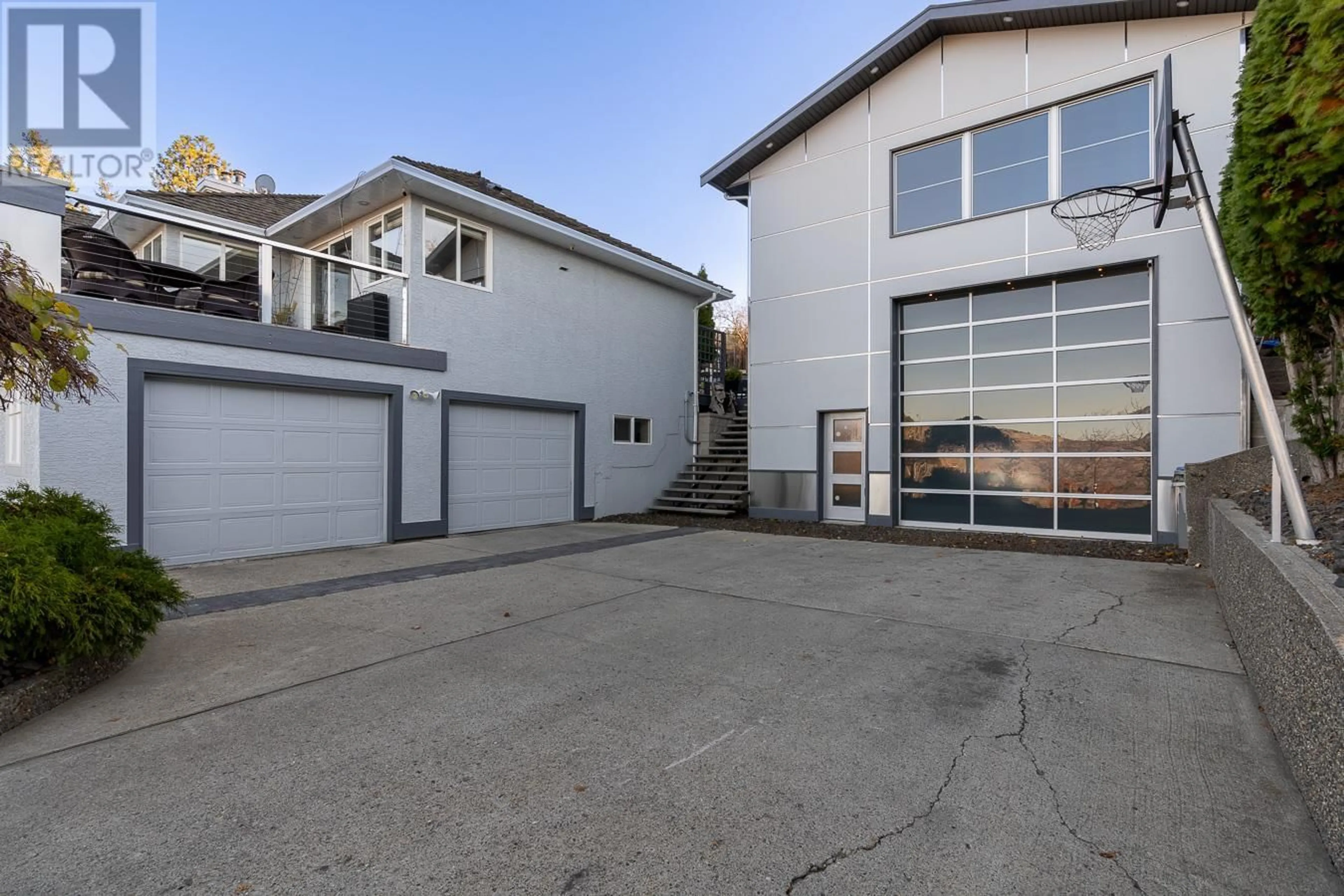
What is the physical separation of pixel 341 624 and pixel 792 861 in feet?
14.0

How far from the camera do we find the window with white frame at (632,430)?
13.0 m

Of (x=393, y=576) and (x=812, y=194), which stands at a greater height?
(x=812, y=194)

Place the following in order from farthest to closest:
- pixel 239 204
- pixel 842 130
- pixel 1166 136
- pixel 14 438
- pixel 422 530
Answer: pixel 239 204 < pixel 842 130 < pixel 422 530 < pixel 14 438 < pixel 1166 136

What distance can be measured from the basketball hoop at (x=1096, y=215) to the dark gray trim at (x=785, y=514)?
5.43 meters

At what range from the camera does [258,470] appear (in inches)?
316

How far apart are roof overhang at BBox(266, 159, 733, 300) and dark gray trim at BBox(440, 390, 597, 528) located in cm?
300

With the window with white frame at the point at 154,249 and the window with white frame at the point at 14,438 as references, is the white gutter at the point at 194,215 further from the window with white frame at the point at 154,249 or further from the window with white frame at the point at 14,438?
the window with white frame at the point at 14,438

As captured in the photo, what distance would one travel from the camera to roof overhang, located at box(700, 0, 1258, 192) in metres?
8.36

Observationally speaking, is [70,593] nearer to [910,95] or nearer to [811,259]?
[811,259]

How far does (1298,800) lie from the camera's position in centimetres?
244

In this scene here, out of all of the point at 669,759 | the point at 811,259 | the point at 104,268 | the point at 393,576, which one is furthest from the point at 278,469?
the point at 811,259

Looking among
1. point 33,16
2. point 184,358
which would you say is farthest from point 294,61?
point 184,358

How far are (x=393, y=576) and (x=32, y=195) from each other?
5.41 m

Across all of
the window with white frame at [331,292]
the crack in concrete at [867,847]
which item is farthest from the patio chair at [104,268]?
the crack in concrete at [867,847]
